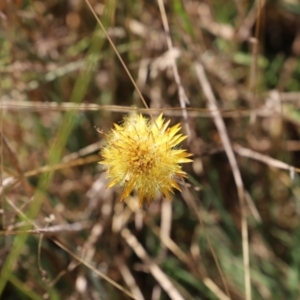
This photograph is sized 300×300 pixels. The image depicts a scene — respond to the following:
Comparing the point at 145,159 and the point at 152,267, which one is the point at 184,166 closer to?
the point at 152,267

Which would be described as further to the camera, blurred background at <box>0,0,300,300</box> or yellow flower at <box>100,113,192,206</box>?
blurred background at <box>0,0,300,300</box>

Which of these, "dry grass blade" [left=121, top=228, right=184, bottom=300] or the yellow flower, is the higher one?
the yellow flower

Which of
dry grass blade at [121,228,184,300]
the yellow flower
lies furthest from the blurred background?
the yellow flower

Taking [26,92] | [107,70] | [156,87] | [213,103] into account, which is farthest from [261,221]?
[26,92]

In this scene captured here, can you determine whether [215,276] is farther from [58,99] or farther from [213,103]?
[58,99]

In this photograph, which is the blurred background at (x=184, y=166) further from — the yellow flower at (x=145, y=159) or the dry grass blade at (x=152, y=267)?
the yellow flower at (x=145, y=159)

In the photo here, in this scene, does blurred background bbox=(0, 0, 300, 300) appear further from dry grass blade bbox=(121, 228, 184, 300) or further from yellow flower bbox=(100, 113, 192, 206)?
yellow flower bbox=(100, 113, 192, 206)
